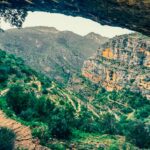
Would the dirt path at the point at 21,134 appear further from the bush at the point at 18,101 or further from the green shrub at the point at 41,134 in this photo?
the bush at the point at 18,101

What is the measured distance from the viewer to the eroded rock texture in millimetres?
8539

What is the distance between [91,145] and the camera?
71.6ft

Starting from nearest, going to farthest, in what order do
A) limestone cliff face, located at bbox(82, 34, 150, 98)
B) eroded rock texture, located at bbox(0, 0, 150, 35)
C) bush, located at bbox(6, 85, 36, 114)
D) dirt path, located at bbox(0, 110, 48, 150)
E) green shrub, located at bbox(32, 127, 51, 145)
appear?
1. eroded rock texture, located at bbox(0, 0, 150, 35)
2. dirt path, located at bbox(0, 110, 48, 150)
3. green shrub, located at bbox(32, 127, 51, 145)
4. bush, located at bbox(6, 85, 36, 114)
5. limestone cliff face, located at bbox(82, 34, 150, 98)

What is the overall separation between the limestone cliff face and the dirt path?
113584 mm

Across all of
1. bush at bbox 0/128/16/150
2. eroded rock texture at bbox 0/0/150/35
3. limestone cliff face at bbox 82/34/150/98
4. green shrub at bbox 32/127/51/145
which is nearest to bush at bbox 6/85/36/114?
green shrub at bbox 32/127/51/145

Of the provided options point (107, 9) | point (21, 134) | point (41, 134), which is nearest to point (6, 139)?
point (21, 134)

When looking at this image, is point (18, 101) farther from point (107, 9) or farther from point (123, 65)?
point (123, 65)

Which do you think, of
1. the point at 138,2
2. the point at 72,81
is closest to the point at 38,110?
the point at 138,2

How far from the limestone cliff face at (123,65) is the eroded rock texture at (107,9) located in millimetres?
121285

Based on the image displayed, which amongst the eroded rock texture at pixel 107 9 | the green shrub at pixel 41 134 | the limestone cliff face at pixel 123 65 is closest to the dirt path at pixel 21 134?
the green shrub at pixel 41 134

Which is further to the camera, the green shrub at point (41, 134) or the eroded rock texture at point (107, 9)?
the green shrub at point (41, 134)

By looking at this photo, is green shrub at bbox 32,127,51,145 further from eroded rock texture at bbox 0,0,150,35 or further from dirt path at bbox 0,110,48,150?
eroded rock texture at bbox 0,0,150,35

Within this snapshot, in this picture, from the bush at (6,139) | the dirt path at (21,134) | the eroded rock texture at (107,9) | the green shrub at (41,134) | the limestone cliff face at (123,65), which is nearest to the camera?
the eroded rock texture at (107,9)

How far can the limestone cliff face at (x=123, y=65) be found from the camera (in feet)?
444
